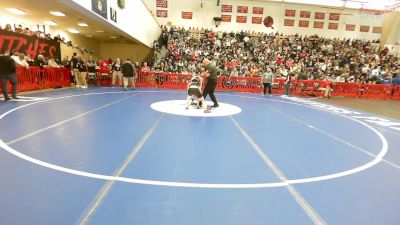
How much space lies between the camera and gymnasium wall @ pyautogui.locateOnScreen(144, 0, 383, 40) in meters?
29.2

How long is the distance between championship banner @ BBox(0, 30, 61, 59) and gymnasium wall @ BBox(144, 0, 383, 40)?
1553 centimetres

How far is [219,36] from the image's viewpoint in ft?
90.8

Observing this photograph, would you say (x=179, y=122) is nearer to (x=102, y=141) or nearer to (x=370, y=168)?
(x=102, y=141)

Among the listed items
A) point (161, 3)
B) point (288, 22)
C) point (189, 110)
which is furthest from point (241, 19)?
point (189, 110)

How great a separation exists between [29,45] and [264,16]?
24030 mm

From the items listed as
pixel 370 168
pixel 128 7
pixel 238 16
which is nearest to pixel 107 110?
pixel 370 168

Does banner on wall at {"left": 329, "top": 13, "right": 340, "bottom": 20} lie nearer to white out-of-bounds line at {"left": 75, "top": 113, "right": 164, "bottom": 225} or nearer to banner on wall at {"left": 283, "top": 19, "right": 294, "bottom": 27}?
banner on wall at {"left": 283, "top": 19, "right": 294, "bottom": 27}

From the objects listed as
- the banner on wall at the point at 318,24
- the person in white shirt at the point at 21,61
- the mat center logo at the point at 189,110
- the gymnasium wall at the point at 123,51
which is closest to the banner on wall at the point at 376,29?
the banner on wall at the point at 318,24

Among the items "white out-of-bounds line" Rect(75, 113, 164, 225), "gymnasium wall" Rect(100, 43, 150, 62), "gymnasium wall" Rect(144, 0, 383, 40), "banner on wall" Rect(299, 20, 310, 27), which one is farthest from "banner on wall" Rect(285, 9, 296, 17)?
"white out-of-bounds line" Rect(75, 113, 164, 225)

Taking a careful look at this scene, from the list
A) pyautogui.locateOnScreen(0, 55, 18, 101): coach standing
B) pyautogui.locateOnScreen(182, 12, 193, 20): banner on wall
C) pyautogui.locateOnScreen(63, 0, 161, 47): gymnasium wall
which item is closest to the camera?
pyautogui.locateOnScreen(0, 55, 18, 101): coach standing

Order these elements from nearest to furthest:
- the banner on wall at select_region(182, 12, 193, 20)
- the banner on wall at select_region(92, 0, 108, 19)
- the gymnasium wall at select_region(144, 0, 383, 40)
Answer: the banner on wall at select_region(92, 0, 108, 19)
the gymnasium wall at select_region(144, 0, 383, 40)
the banner on wall at select_region(182, 12, 193, 20)

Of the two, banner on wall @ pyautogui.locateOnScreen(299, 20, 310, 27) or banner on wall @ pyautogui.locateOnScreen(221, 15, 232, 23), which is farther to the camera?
banner on wall @ pyautogui.locateOnScreen(299, 20, 310, 27)

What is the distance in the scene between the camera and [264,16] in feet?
98.8

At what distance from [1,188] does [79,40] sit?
20193 millimetres
